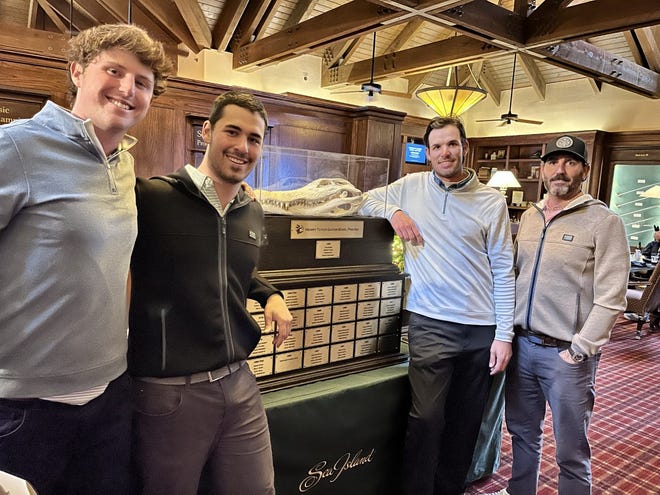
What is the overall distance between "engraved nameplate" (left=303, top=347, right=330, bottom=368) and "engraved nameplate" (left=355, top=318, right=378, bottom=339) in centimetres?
15

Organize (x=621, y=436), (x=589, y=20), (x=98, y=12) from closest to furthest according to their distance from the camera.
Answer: (x=621, y=436), (x=589, y=20), (x=98, y=12)

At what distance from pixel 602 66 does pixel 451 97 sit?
7.12 ft

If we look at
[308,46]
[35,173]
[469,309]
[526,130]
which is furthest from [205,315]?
[526,130]

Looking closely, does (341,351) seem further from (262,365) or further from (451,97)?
(451,97)

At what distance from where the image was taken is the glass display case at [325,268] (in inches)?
63.9

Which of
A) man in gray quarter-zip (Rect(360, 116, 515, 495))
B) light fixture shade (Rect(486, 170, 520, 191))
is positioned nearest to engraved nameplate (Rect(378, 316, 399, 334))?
man in gray quarter-zip (Rect(360, 116, 515, 495))

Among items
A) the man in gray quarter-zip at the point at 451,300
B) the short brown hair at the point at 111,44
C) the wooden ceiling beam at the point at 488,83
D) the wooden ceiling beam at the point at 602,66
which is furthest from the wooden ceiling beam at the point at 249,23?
the short brown hair at the point at 111,44

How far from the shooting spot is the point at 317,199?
1.71 meters

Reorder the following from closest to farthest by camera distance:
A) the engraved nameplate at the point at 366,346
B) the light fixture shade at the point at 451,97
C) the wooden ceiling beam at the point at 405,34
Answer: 1. the engraved nameplate at the point at 366,346
2. the light fixture shade at the point at 451,97
3. the wooden ceiling beam at the point at 405,34

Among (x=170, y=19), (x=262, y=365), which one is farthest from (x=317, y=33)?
(x=262, y=365)

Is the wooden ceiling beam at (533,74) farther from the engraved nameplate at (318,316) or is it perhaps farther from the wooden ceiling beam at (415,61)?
the engraved nameplate at (318,316)

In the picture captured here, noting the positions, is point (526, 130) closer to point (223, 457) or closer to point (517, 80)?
point (517, 80)

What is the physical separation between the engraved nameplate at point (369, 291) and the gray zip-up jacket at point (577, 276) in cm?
56

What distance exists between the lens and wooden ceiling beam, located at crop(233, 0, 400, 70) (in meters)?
4.75
